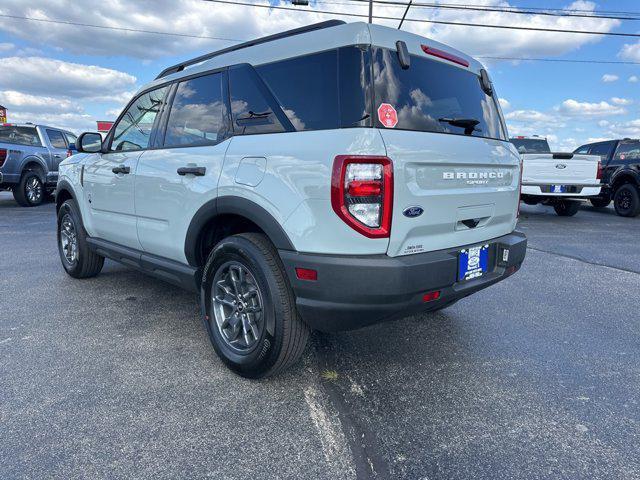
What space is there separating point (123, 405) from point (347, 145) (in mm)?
1795

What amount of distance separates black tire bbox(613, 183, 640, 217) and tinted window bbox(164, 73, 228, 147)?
37.4 feet

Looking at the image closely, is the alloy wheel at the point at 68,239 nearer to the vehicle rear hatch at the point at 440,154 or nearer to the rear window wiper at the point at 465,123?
the vehicle rear hatch at the point at 440,154

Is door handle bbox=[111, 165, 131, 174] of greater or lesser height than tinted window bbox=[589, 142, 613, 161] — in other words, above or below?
below

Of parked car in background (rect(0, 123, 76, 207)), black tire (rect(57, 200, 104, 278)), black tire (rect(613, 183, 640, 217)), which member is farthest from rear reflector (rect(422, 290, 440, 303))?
black tire (rect(613, 183, 640, 217))

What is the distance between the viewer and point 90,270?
4.79 m

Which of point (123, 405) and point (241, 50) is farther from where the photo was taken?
point (241, 50)

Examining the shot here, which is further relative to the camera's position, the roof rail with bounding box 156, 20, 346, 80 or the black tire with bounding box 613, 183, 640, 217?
the black tire with bounding box 613, 183, 640, 217

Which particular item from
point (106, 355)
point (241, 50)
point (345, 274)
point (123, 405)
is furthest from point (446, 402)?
point (241, 50)

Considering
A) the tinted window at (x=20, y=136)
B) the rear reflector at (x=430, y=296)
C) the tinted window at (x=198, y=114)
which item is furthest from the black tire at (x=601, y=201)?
the tinted window at (x=20, y=136)

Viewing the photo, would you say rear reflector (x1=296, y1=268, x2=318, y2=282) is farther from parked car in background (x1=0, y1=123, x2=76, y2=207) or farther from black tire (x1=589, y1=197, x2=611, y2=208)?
black tire (x1=589, y1=197, x2=611, y2=208)

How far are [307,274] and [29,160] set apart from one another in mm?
11852

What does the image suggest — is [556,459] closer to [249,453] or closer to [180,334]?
[249,453]

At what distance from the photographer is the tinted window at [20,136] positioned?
1114 centimetres

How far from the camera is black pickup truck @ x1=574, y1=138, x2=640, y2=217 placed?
36.1 feet
